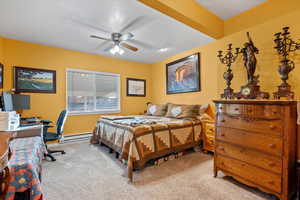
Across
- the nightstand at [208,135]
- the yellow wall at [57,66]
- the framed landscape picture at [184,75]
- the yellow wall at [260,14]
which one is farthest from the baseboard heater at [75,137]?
the yellow wall at [260,14]

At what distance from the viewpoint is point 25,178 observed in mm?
1011

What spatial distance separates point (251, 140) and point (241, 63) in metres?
1.55

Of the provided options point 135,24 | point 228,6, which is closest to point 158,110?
point 135,24

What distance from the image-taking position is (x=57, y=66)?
11.8 feet

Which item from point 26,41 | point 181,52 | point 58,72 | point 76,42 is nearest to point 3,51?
point 26,41

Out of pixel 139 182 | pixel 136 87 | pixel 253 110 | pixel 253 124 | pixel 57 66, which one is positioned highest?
pixel 57 66

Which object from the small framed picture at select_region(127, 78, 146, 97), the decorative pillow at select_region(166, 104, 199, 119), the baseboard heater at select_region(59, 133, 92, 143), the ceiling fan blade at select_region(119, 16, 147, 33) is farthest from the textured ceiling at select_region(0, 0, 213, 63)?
the baseboard heater at select_region(59, 133, 92, 143)

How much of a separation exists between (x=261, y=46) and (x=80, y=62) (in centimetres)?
414

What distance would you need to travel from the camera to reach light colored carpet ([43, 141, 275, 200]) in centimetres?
165

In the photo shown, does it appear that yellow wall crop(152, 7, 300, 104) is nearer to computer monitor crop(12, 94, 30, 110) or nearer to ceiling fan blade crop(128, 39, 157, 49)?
ceiling fan blade crop(128, 39, 157, 49)

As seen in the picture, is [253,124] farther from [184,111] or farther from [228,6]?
[228,6]

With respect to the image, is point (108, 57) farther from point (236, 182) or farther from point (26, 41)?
point (236, 182)

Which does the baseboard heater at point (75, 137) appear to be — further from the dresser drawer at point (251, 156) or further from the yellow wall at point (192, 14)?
the yellow wall at point (192, 14)

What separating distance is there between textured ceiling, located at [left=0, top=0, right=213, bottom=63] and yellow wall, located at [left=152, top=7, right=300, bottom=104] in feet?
1.45
